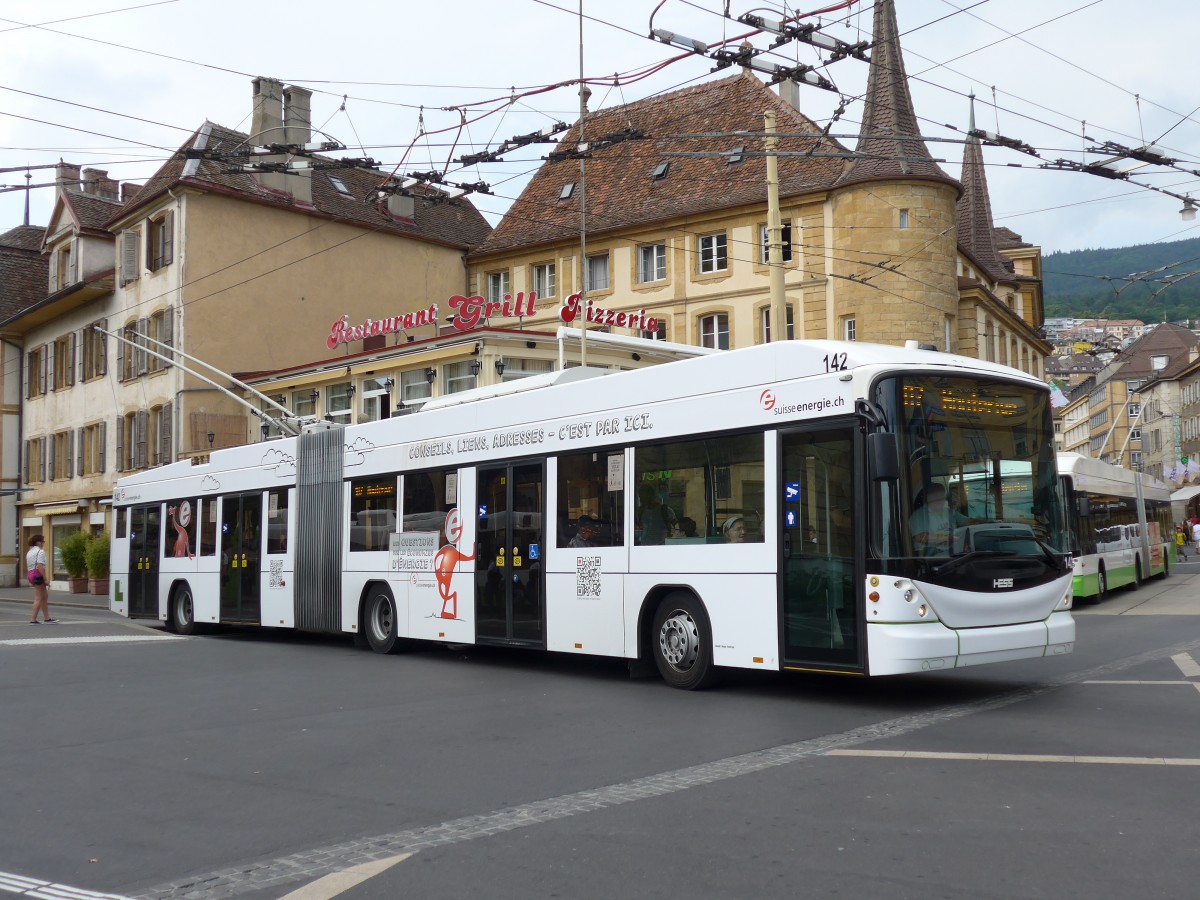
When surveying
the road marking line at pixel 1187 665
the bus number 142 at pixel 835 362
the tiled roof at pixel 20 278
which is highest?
the tiled roof at pixel 20 278

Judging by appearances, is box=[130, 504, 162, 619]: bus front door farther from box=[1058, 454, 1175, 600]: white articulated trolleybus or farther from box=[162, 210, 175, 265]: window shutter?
box=[162, 210, 175, 265]: window shutter

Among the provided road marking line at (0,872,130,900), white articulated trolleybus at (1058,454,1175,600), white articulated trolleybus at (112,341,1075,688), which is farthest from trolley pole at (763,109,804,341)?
road marking line at (0,872,130,900)

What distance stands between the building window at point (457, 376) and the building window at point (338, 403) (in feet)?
14.0

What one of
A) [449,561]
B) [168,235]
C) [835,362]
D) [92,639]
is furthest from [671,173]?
[835,362]

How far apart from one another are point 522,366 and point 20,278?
96.8 ft

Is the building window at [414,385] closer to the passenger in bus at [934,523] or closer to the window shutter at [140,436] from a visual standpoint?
the window shutter at [140,436]

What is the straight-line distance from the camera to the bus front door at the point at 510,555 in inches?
534

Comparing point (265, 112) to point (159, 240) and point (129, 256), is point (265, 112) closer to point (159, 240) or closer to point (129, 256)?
point (159, 240)

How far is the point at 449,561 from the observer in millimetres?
14977

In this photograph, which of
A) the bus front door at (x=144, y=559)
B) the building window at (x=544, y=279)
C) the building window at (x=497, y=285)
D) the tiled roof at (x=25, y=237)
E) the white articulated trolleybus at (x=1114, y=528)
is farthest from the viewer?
the tiled roof at (x=25, y=237)

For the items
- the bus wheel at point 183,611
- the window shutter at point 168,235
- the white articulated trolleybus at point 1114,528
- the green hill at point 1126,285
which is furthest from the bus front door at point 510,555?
the window shutter at point 168,235

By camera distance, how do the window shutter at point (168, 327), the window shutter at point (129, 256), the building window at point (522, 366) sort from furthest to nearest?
the window shutter at point (129, 256) → the window shutter at point (168, 327) → the building window at point (522, 366)

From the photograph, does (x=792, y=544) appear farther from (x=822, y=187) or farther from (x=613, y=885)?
(x=822, y=187)

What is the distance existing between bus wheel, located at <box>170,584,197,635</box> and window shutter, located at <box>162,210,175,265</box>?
20920 mm
